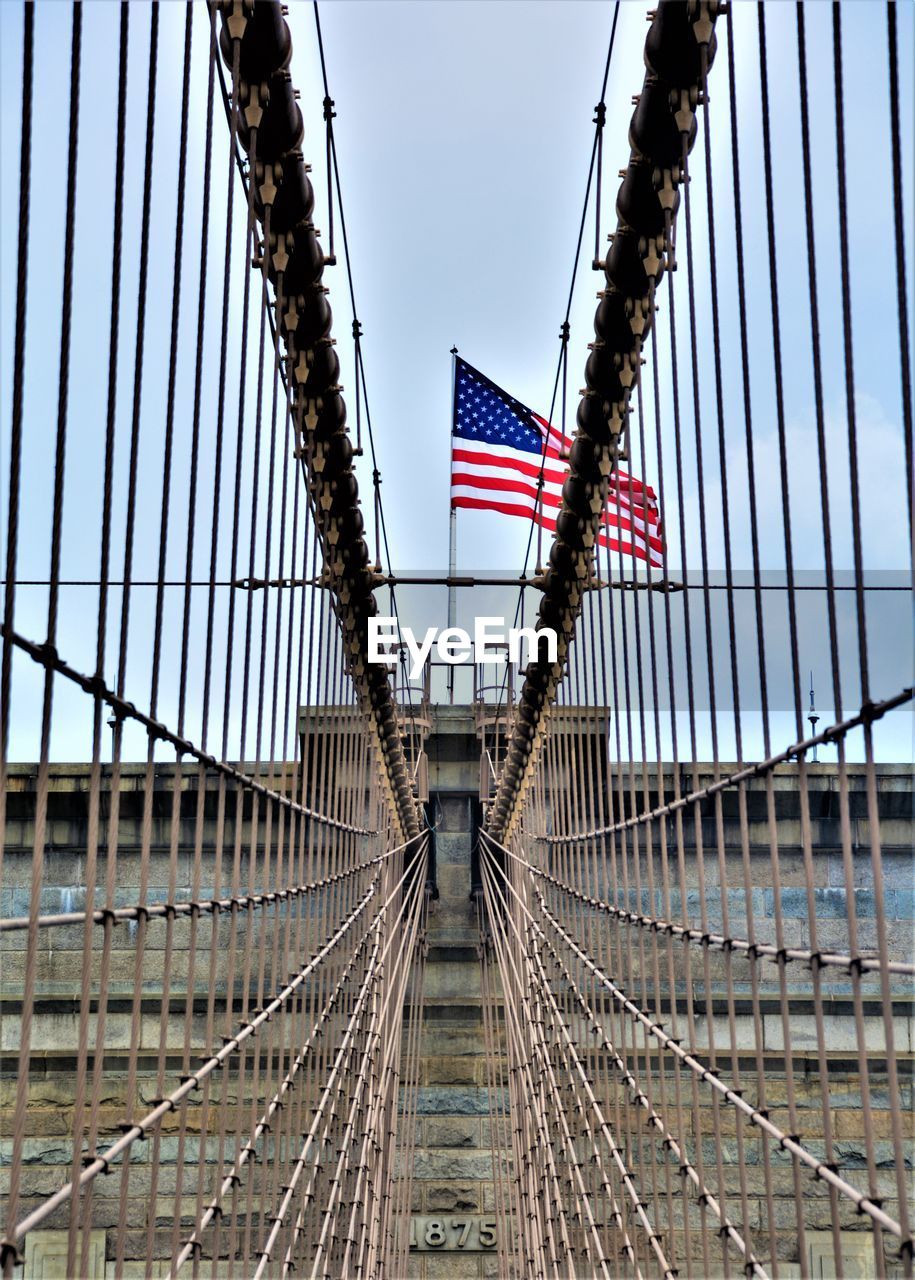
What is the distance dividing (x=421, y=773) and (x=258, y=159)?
623 centimetres

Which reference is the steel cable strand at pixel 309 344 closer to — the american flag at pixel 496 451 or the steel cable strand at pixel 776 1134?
the steel cable strand at pixel 776 1134

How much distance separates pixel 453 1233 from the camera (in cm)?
673

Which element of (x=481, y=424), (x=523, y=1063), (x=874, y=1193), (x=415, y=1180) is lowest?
(x=415, y=1180)

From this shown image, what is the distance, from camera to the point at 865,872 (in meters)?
9.02

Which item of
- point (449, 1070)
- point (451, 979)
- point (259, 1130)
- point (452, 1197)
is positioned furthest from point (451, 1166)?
point (259, 1130)

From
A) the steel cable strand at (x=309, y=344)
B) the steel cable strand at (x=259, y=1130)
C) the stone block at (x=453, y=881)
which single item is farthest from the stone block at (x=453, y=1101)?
the steel cable strand at (x=309, y=344)

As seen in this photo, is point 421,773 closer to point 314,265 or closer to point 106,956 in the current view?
point 314,265

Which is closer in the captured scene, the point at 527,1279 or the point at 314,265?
the point at 314,265

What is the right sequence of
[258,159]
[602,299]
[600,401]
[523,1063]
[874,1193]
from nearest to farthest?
[874,1193], [258,159], [602,299], [600,401], [523,1063]

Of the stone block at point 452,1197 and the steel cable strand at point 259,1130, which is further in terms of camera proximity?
the stone block at point 452,1197

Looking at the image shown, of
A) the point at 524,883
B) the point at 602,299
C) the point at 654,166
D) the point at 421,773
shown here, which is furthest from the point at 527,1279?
the point at 421,773

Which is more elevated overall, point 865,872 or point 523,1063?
point 865,872

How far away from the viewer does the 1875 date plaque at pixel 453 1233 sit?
671cm

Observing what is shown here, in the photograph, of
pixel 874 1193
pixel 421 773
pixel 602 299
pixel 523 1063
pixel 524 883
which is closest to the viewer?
pixel 874 1193
